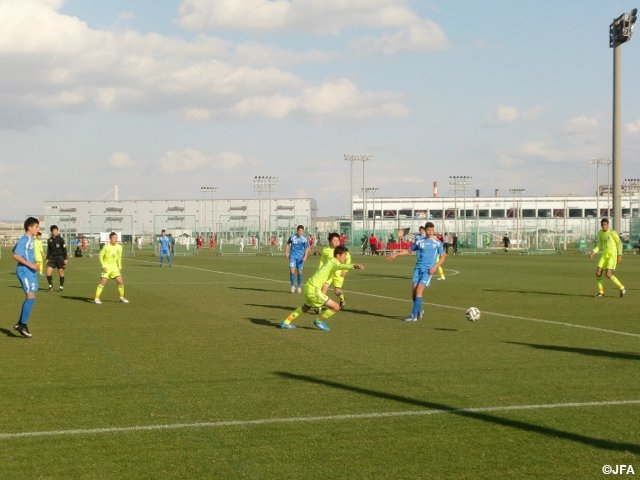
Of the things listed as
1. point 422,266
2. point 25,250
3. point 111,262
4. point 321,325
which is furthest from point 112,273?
point 422,266

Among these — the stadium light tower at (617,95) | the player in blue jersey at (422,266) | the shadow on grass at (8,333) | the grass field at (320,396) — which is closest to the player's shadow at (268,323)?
the grass field at (320,396)

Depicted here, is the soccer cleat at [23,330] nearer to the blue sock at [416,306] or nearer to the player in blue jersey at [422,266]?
the player in blue jersey at [422,266]

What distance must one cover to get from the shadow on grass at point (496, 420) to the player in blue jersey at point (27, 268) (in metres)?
5.70

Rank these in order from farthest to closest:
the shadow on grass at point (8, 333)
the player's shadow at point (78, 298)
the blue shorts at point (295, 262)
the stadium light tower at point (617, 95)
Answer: the stadium light tower at point (617, 95) < the blue shorts at point (295, 262) < the player's shadow at point (78, 298) < the shadow on grass at point (8, 333)

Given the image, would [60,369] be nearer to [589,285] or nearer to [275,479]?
[275,479]

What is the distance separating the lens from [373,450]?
6223 millimetres

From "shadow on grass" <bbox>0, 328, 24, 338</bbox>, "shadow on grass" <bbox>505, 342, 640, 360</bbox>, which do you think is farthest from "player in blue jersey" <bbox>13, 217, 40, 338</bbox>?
"shadow on grass" <bbox>505, 342, 640, 360</bbox>

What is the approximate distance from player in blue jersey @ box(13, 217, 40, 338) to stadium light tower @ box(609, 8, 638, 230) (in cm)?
2915

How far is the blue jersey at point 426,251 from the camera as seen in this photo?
15.4 meters

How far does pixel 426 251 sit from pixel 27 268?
7.26 meters

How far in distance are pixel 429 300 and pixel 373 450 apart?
14.4 meters

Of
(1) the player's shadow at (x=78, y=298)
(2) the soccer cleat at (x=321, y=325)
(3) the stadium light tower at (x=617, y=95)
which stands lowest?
(1) the player's shadow at (x=78, y=298)

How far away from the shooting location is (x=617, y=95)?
36.2 meters

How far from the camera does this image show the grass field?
592 cm
